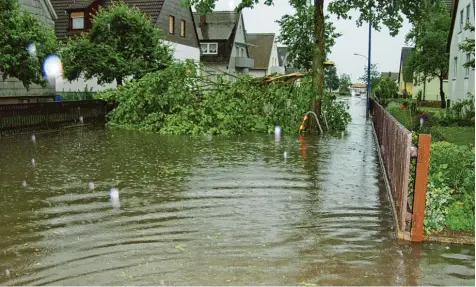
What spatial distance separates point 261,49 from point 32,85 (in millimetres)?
50780

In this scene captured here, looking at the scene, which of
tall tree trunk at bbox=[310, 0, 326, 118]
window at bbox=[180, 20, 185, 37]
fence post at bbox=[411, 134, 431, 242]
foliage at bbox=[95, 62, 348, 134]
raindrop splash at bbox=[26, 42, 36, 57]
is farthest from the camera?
window at bbox=[180, 20, 185, 37]

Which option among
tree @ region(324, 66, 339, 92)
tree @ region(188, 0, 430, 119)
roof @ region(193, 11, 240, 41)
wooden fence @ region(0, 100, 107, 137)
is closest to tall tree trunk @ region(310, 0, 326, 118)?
tree @ region(188, 0, 430, 119)

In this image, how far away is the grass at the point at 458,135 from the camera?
1709 centimetres

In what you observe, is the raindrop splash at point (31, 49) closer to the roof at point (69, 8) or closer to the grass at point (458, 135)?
the grass at point (458, 135)

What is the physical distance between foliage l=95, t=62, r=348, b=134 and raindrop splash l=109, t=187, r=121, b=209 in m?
11.7

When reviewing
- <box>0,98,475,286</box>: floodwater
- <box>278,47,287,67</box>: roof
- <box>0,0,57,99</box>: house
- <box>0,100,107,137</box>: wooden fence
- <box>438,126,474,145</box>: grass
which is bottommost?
<box>0,98,475,286</box>: floodwater

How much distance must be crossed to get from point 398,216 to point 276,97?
15.8 meters

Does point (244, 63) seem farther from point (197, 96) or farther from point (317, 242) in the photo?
point (317, 242)

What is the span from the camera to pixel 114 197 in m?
9.34

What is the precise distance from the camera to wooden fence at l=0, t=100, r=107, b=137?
20.8 meters

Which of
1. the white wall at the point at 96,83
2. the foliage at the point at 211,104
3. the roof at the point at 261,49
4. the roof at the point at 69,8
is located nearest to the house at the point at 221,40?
the white wall at the point at 96,83

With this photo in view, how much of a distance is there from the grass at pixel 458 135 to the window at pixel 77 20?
26.5 metres

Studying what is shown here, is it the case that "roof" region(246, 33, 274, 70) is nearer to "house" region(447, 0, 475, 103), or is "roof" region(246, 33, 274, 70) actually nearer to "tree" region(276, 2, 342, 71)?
"tree" region(276, 2, 342, 71)

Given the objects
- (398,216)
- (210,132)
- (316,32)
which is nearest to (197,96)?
(210,132)
